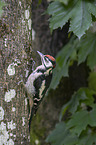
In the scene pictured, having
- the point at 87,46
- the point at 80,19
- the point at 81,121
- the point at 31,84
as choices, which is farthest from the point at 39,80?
the point at 87,46

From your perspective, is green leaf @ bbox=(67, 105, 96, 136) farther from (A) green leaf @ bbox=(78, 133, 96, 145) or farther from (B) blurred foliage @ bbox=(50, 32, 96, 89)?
(B) blurred foliage @ bbox=(50, 32, 96, 89)

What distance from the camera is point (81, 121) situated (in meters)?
1.38

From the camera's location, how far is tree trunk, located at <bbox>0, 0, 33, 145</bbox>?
0.88 m

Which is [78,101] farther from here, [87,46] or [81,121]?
[87,46]

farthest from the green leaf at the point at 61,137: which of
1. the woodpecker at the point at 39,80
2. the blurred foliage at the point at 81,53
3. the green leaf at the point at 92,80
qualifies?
the green leaf at the point at 92,80

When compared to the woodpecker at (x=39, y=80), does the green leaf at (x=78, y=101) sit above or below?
below

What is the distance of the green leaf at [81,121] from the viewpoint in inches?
53.0

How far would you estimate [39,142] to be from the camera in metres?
1.93

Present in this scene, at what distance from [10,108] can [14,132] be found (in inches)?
A: 4.1

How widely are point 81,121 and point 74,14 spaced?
2.31 ft

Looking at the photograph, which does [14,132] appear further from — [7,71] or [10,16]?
[10,16]

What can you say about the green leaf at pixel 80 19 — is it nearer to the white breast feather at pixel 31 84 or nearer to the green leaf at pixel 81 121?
the white breast feather at pixel 31 84

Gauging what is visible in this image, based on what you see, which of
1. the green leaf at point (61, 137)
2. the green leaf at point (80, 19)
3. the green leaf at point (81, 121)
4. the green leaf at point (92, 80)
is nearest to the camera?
the green leaf at point (80, 19)

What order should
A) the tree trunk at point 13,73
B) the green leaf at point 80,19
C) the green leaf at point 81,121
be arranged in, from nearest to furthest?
1. the tree trunk at point 13,73
2. the green leaf at point 80,19
3. the green leaf at point 81,121
